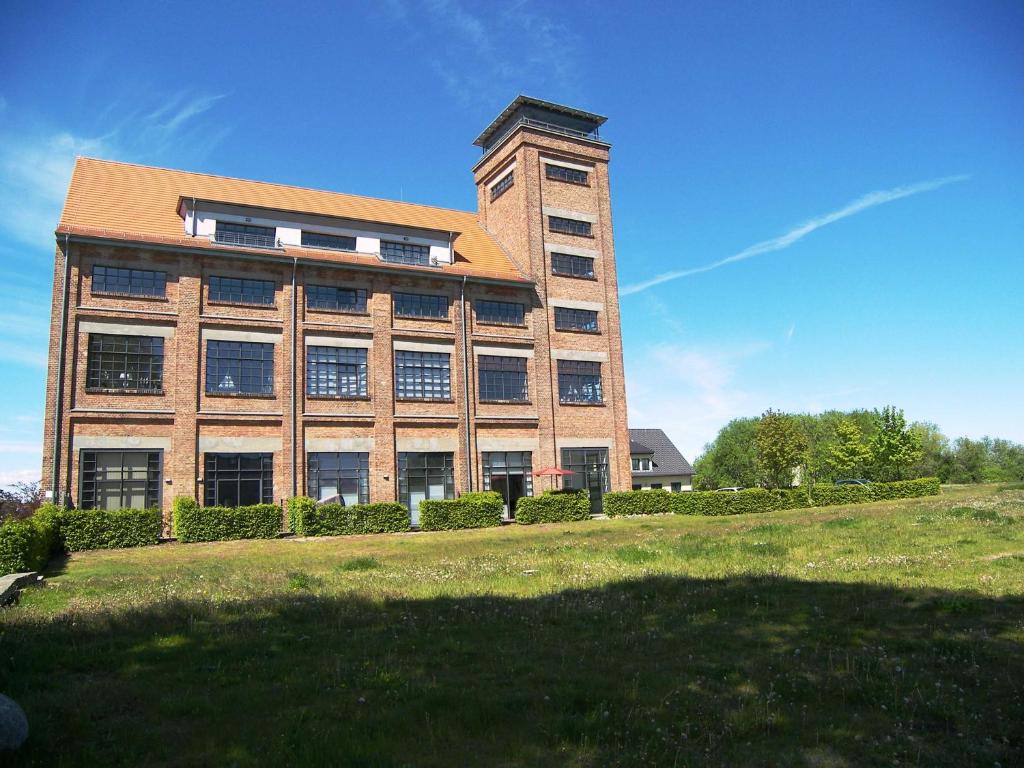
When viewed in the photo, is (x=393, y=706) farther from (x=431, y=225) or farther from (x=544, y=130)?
(x=544, y=130)

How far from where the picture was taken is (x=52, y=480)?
26.0 meters

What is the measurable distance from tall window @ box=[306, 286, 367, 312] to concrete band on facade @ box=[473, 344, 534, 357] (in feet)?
19.5

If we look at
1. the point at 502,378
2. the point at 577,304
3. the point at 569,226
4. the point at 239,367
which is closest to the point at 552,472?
the point at 502,378

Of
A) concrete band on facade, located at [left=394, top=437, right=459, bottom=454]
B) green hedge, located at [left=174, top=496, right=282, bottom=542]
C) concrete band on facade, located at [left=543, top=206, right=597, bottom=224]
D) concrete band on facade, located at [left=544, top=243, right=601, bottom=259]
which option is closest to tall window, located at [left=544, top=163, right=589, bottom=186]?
concrete band on facade, located at [left=543, top=206, right=597, bottom=224]

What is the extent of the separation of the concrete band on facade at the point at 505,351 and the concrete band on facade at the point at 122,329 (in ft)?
45.0

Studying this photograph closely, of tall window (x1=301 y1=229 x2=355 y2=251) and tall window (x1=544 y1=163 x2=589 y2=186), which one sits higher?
tall window (x1=544 y1=163 x2=589 y2=186)

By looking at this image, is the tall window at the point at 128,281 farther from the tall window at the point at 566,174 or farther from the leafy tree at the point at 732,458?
the leafy tree at the point at 732,458

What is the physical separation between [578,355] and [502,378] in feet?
15.2

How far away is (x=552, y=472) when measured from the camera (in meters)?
34.9

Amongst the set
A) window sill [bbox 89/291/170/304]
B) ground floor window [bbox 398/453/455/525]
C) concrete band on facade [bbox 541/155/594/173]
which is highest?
concrete band on facade [bbox 541/155/594/173]

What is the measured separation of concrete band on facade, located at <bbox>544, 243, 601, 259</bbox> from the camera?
38875 millimetres

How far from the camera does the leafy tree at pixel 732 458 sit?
99562 mm

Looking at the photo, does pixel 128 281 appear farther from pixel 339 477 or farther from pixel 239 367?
pixel 339 477

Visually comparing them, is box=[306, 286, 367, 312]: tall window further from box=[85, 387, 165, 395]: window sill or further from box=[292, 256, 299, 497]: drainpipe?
box=[85, 387, 165, 395]: window sill
